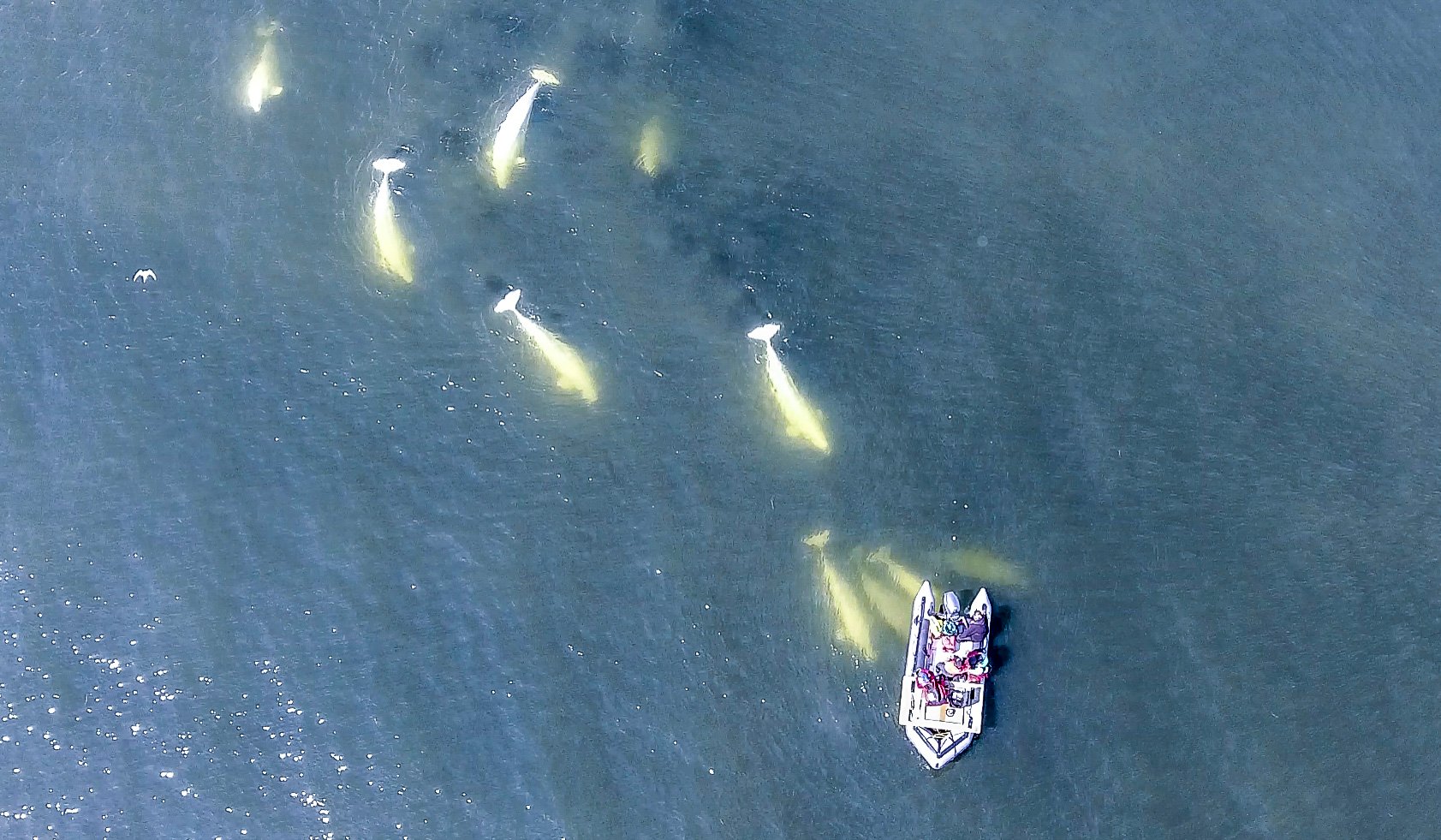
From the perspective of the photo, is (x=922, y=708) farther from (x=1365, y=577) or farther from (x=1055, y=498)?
(x=1365, y=577)

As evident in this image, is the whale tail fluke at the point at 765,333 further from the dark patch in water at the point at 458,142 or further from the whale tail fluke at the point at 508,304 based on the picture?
the dark patch in water at the point at 458,142

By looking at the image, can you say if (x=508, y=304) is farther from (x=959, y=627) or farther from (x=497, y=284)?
(x=959, y=627)

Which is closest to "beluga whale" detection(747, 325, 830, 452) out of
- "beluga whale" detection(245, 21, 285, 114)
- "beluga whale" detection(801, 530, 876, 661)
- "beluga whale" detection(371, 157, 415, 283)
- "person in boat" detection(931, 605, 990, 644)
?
"beluga whale" detection(801, 530, 876, 661)

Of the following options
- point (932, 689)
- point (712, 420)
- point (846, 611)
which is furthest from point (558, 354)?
point (932, 689)

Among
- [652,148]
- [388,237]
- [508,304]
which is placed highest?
[652,148]

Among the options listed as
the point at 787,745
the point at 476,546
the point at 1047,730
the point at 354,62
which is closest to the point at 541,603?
the point at 476,546

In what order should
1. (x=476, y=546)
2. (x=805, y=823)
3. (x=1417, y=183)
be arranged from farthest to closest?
1. (x=1417, y=183)
2. (x=476, y=546)
3. (x=805, y=823)

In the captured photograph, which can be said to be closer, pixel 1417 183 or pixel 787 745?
pixel 787 745
